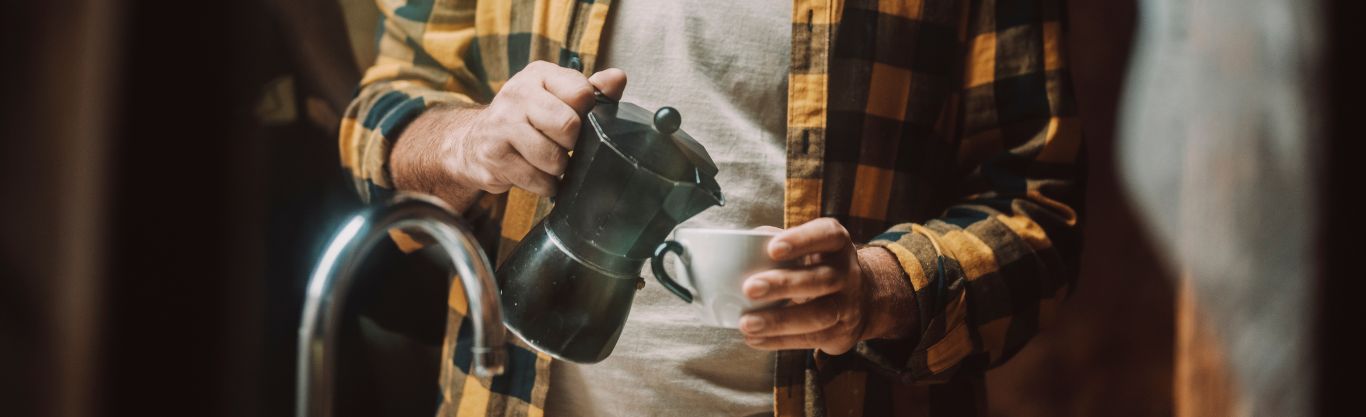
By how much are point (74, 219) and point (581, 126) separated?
0.81 feet

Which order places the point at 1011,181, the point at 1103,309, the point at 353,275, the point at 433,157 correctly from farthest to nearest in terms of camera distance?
the point at 1103,309 → the point at 1011,181 → the point at 433,157 → the point at 353,275

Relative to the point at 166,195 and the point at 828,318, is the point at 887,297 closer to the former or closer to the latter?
the point at 828,318

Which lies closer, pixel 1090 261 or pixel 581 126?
pixel 581 126

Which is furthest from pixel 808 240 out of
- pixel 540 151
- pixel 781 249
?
pixel 540 151

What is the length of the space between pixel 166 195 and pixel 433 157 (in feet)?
0.43

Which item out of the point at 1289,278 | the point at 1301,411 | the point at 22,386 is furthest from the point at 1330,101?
the point at 22,386

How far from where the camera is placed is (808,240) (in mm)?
395

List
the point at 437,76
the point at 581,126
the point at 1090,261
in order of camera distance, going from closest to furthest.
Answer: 1. the point at 581,126
2. the point at 437,76
3. the point at 1090,261

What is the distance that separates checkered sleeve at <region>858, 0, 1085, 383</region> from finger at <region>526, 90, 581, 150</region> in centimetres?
24

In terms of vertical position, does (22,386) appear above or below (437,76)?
below

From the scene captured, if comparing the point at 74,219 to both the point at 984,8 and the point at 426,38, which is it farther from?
the point at 984,8

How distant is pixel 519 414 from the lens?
0.50 m

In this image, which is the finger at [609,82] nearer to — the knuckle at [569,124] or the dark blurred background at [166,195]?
the knuckle at [569,124]

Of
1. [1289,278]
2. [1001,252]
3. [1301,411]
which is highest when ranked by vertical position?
[1001,252]
